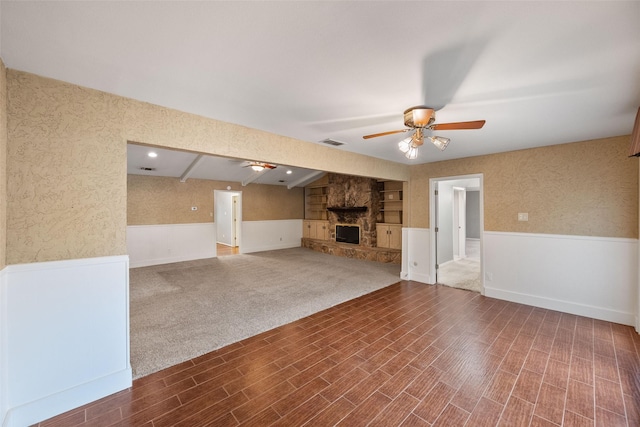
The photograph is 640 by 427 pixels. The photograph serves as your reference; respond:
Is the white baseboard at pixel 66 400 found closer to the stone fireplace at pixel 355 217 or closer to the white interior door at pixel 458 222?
the stone fireplace at pixel 355 217

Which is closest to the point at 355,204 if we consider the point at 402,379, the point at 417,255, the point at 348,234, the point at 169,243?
the point at 348,234

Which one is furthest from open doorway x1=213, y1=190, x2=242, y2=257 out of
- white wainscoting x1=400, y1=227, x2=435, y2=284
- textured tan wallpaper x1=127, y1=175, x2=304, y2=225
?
white wainscoting x1=400, y1=227, x2=435, y2=284

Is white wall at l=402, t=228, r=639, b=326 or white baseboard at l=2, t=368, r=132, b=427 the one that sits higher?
white wall at l=402, t=228, r=639, b=326

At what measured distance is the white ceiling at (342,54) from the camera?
1.23m

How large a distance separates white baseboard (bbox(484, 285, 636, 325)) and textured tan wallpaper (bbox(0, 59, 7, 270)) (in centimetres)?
572

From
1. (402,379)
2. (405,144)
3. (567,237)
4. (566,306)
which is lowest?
(402,379)

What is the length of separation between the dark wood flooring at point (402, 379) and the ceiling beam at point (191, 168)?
4562 millimetres

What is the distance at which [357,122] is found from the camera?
9.20ft

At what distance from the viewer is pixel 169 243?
7223 mm

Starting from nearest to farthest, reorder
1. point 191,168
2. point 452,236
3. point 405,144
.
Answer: point 405,144
point 191,168
point 452,236

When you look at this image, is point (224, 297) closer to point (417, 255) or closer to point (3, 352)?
point (3, 352)

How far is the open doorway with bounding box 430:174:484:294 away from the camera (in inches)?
201

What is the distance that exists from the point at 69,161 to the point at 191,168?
4.98 meters

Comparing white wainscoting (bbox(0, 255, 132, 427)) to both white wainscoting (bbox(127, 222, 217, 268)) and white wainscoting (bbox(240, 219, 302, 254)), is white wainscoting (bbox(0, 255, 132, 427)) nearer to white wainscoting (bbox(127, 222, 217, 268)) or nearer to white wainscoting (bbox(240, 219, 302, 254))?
white wainscoting (bbox(127, 222, 217, 268))
